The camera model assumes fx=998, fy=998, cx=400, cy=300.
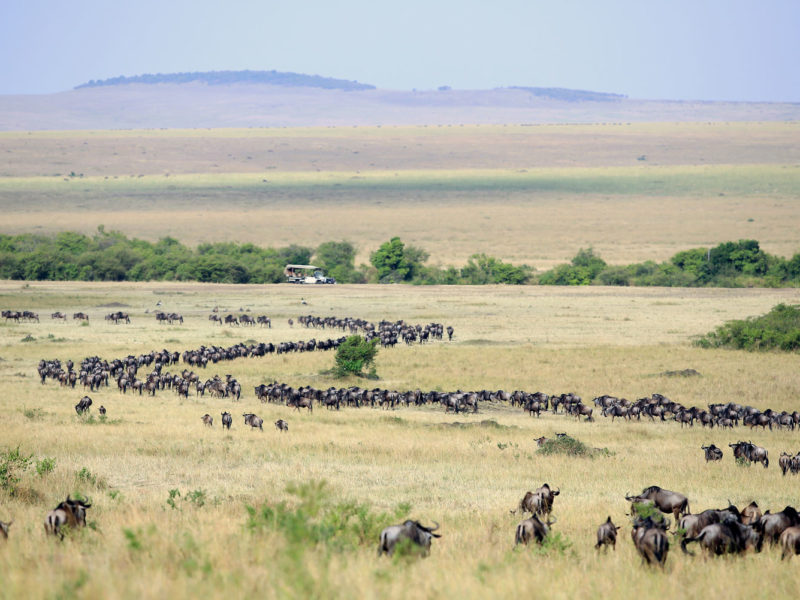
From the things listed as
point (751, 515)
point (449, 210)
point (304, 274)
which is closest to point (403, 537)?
point (751, 515)

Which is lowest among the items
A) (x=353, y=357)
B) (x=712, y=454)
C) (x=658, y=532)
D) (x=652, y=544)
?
(x=353, y=357)

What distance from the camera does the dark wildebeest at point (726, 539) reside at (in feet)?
33.8

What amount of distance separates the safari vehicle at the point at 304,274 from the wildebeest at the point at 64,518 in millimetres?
74617

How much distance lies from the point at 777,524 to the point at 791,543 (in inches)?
26.2

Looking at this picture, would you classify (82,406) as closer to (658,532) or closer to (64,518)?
A: (64,518)

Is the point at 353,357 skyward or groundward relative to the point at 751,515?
groundward

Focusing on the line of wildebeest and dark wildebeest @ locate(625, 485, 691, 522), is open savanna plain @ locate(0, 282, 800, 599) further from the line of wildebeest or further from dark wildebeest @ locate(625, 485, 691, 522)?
dark wildebeest @ locate(625, 485, 691, 522)

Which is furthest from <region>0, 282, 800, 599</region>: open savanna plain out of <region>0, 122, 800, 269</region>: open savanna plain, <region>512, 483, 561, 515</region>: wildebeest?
<region>0, 122, 800, 269</region>: open savanna plain

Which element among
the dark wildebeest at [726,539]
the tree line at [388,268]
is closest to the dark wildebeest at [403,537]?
the dark wildebeest at [726,539]

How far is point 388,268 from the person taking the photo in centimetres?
9225

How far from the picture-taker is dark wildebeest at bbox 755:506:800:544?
426 inches

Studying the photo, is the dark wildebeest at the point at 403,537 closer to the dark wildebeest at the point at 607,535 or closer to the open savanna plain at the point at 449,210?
the dark wildebeest at the point at 607,535

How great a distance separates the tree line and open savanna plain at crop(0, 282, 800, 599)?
112ft

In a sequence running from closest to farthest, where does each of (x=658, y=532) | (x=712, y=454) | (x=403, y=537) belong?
(x=403, y=537), (x=658, y=532), (x=712, y=454)
